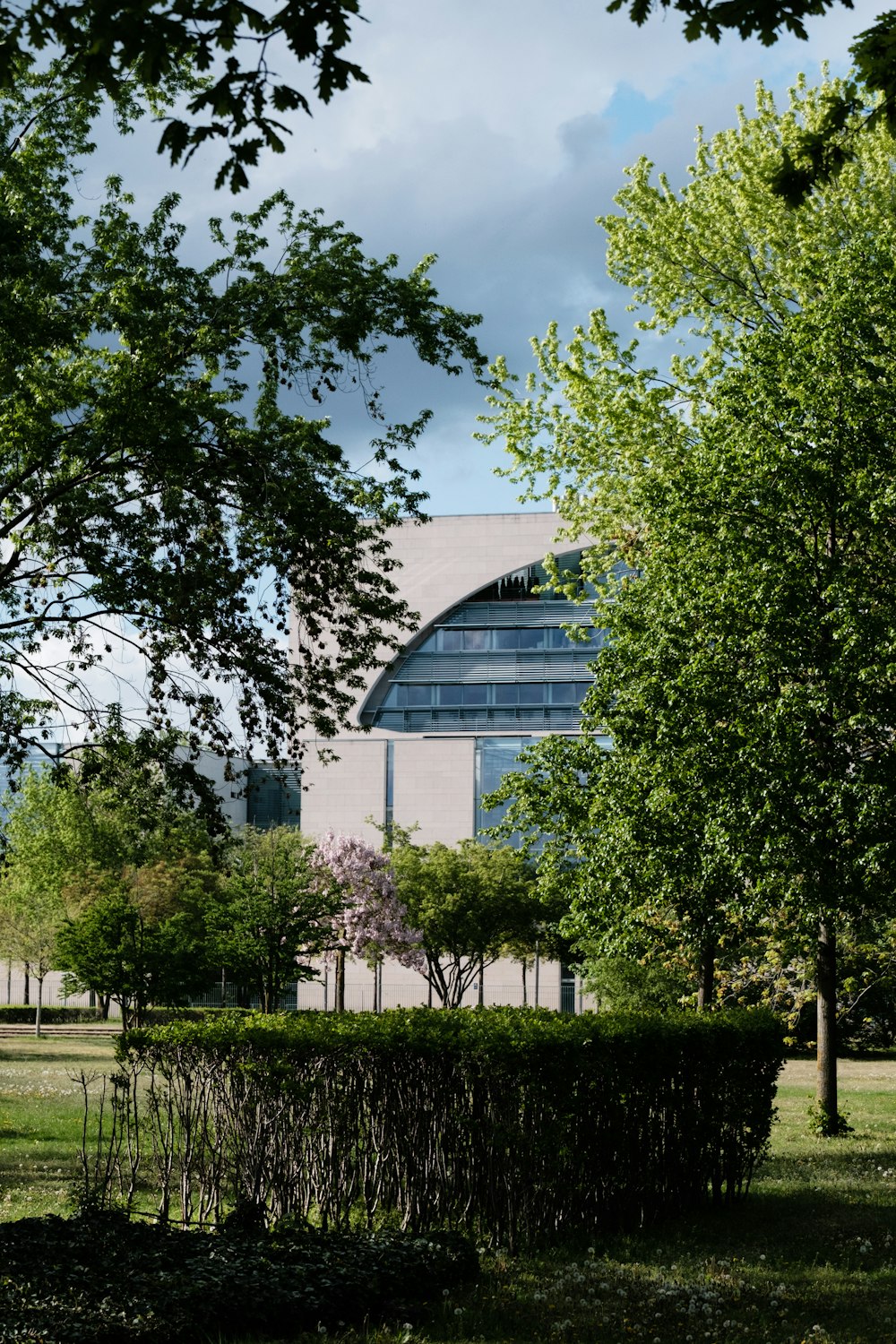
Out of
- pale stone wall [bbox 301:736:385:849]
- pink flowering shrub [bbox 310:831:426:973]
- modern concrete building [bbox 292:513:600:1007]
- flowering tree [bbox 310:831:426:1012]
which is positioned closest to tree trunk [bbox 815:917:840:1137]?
flowering tree [bbox 310:831:426:1012]

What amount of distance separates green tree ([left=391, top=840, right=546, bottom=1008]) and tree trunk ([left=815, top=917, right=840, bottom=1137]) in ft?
83.8

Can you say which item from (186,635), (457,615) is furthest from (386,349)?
(457,615)

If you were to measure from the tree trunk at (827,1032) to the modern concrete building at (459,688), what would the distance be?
138 feet

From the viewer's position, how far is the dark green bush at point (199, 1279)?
584 centimetres

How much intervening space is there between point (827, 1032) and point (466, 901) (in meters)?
26.8

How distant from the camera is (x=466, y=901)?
4291 cm

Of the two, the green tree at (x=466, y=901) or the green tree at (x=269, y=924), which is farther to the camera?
the green tree at (x=466, y=901)

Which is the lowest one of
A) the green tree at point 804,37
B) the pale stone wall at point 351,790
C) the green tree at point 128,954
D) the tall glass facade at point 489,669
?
the green tree at point 128,954

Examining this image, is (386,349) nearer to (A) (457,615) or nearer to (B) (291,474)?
(B) (291,474)

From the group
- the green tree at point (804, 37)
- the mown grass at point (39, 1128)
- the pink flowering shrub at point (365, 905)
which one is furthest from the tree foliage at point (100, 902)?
the green tree at point (804, 37)

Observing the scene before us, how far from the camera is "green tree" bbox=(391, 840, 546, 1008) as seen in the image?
140 ft

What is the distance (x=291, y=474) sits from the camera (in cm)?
1211

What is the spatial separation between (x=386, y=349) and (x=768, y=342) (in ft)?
17.8

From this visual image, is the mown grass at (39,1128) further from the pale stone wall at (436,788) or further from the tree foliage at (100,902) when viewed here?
the pale stone wall at (436,788)
